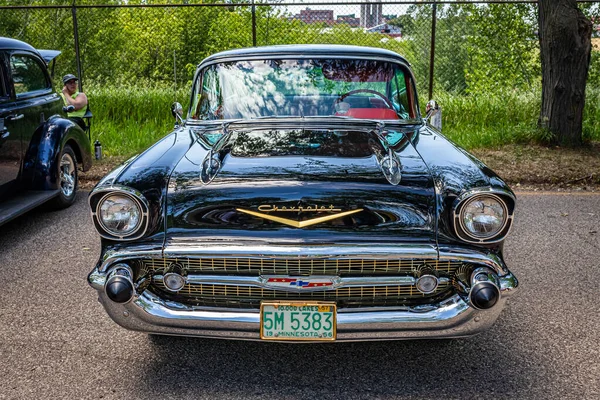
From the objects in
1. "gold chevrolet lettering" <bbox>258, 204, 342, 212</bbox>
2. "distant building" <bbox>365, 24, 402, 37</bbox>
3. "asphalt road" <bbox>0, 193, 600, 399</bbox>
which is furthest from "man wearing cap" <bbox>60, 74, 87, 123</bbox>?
"distant building" <bbox>365, 24, 402, 37</bbox>

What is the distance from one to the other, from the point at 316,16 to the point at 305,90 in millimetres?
8972

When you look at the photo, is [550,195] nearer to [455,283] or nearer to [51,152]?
[455,283]

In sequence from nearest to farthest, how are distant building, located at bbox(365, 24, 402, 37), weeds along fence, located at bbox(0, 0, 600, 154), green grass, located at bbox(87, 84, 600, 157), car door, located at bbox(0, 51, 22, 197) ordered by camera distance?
1. car door, located at bbox(0, 51, 22, 197)
2. green grass, located at bbox(87, 84, 600, 157)
3. weeds along fence, located at bbox(0, 0, 600, 154)
4. distant building, located at bbox(365, 24, 402, 37)

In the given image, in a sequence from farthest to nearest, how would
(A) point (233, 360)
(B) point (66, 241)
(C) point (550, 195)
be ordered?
(C) point (550, 195), (B) point (66, 241), (A) point (233, 360)

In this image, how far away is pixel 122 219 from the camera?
2961mm

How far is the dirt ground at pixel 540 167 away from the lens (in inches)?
293

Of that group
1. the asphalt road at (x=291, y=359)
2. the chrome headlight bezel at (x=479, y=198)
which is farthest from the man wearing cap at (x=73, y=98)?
the chrome headlight bezel at (x=479, y=198)

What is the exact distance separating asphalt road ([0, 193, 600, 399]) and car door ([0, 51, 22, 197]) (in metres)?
1.24

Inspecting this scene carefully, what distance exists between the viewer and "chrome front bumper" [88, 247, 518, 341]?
2824 millimetres

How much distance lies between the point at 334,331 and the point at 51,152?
408 centimetres

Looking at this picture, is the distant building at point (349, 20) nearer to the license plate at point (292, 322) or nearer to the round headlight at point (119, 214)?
the round headlight at point (119, 214)

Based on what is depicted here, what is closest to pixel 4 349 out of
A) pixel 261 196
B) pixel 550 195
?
pixel 261 196

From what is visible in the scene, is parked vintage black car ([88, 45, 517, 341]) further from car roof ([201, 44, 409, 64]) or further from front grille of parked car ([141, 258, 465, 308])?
car roof ([201, 44, 409, 64])

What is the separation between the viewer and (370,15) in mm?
12992
